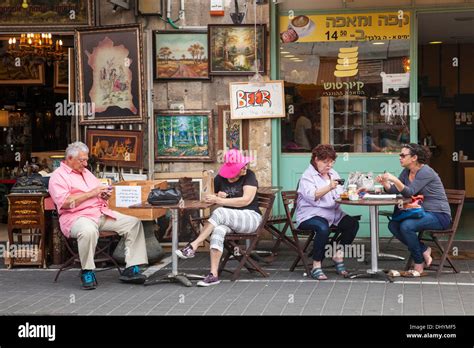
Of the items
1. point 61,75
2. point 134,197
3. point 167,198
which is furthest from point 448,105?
point 167,198

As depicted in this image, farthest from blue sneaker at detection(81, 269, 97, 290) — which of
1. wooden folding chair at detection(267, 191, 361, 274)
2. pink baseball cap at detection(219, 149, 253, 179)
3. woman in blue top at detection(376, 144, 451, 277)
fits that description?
woman in blue top at detection(376, 144, 451, 277)

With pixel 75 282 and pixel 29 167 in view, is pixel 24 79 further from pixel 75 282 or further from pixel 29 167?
pixel 75 282

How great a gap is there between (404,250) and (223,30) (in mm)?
3706

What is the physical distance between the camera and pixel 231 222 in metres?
8.90

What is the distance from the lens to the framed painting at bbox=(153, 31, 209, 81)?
37.1ft

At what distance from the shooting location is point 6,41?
1453 centimetres

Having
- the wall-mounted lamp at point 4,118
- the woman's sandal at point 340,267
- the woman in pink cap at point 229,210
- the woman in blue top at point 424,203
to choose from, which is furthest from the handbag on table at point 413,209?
the wall-mounted lamp at point 4,118

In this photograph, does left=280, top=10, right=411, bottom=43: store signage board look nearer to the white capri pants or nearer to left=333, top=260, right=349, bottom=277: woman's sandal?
the white capri pants

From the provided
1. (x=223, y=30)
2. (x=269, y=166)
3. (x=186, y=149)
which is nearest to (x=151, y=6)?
(x=223, y=30)

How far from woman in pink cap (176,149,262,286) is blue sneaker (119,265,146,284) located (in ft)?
1.59

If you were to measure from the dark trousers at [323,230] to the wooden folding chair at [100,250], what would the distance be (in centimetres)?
209

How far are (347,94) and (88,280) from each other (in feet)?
15.2

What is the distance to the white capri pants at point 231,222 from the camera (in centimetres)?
880

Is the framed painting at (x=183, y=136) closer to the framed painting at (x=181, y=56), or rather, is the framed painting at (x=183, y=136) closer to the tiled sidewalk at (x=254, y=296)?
the framed painting at (x=181, y=56)
